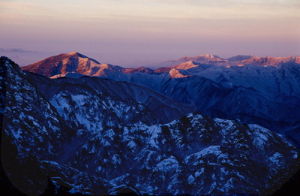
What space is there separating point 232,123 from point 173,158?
34.4 metres

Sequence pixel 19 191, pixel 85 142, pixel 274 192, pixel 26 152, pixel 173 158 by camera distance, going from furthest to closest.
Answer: pixel 85 142, pixel 173 158, pixel 26 152, pixel 274 192, pixel 19 191

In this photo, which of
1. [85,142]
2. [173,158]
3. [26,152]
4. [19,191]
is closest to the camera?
[19,191]

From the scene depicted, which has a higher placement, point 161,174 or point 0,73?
point 0,73

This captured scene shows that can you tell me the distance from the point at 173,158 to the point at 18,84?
6639cm

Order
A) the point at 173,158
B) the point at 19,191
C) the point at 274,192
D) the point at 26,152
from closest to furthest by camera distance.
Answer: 1. the point at 19,191
2. the point at 274,192
3. the point at 26,152
4. the point at 173,158

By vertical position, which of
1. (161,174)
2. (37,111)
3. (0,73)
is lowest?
(161,174)

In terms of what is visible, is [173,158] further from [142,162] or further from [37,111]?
[37,111]

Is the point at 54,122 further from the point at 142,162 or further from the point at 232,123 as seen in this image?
the point at 232,123

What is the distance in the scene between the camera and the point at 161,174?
157 metres

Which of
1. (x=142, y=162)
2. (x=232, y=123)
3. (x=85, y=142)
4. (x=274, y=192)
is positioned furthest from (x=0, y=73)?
(x=274, y=192)

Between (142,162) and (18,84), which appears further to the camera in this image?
(18,84)

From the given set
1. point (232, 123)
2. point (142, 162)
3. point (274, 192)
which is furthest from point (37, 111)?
point (274, 192)

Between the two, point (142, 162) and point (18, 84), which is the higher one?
point (18, 84)

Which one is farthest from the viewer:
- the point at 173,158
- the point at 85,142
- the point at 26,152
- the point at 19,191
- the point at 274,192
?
the point at 85,142
